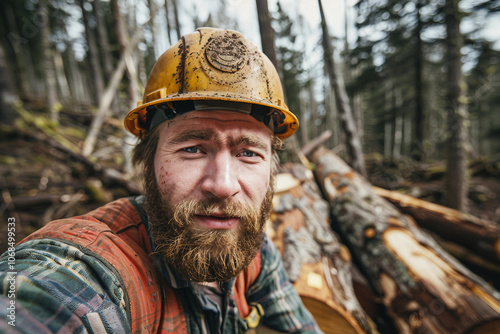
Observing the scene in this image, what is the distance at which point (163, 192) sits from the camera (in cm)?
129

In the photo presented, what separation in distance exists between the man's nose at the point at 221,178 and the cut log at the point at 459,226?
4.25m

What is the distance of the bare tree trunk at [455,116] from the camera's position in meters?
5.30

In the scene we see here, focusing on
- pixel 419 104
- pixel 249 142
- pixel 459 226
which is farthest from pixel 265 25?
pixel 419 104

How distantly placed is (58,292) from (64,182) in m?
5.09

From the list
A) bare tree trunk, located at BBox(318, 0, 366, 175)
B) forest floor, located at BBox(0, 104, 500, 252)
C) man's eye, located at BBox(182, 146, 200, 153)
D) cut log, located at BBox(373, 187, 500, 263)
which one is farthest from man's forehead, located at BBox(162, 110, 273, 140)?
bare tree trunk, located at BBox(318, 0, 366, 175)

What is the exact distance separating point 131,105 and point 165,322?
543 centimetres

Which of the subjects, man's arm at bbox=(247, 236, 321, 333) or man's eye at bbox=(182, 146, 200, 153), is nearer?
man's eye at bbox=(182, 146, 200, 153)

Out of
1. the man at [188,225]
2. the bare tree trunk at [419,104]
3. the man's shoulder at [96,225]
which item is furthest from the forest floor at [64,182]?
the man at [188,225]

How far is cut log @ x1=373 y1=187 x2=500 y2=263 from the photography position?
3.18 meters

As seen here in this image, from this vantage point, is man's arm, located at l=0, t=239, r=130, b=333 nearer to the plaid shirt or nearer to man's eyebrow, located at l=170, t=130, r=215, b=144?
the plaid shirt

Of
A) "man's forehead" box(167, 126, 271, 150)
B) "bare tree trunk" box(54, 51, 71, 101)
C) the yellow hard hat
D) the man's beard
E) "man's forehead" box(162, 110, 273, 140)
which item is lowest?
the man's beard

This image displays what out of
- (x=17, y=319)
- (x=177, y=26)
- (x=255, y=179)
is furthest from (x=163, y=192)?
(x=177, y=26)

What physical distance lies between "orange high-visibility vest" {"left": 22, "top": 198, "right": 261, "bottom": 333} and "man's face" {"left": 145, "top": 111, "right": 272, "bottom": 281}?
0.38 feet

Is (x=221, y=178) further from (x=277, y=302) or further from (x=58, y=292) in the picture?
(x=277, y=302)
